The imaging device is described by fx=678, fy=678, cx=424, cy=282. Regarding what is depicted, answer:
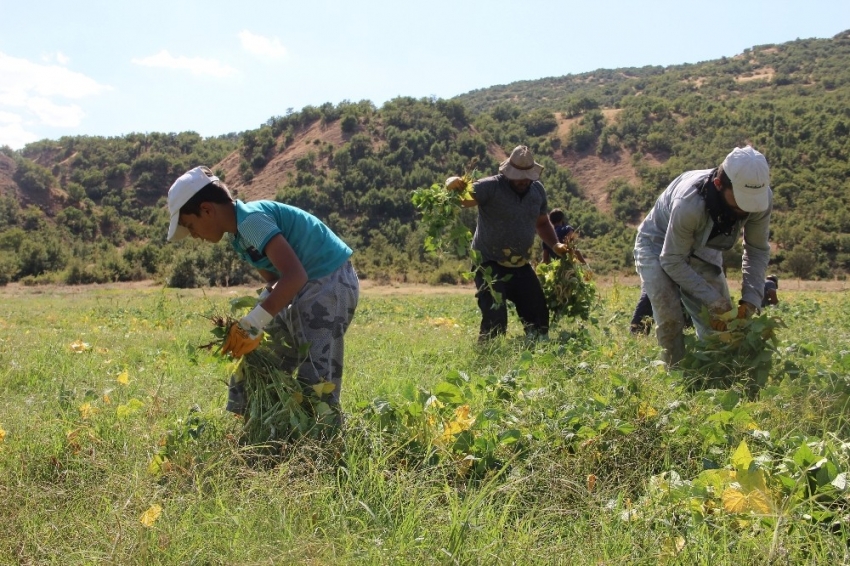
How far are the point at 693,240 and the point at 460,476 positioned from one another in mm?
2508

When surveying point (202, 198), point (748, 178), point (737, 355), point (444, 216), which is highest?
point (202, 198)

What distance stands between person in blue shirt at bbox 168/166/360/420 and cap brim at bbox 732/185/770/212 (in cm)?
223

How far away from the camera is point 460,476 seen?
8.52 feet

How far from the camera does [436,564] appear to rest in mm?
1903

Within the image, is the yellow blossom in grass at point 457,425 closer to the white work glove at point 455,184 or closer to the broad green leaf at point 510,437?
the broad green leaf at point 510,437

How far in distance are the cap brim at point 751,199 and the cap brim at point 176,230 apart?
2954 mm

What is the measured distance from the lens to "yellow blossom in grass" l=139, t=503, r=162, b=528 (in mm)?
2092

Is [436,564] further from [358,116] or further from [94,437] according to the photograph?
[358,116]

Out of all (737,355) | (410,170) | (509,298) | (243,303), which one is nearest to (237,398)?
(243,303)

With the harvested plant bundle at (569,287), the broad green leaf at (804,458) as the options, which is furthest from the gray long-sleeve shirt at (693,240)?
the broad green leaf at (804,458)

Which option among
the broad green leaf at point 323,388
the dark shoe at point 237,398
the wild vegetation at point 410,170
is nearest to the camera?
the broad green leaf at point 323,388

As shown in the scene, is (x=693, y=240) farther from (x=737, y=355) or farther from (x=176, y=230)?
(x=176, y=230)

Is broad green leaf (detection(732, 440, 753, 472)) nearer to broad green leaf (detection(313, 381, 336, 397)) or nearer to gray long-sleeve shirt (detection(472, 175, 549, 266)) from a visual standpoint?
broad green leaf (detection(313, 381, 336, 397))

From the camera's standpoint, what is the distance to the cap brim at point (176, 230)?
9.37 feet
